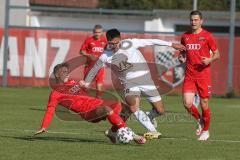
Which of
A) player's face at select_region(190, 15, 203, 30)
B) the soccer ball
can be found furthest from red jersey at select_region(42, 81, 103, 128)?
player's face at select_region(190, 15, 203, 30)

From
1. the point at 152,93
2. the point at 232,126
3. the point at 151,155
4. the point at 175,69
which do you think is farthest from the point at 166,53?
the point at 151,155

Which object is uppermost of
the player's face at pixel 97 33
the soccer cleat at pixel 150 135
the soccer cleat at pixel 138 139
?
the player's face at pixel 97 33

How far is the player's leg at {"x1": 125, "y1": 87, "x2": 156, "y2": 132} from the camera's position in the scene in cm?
1451

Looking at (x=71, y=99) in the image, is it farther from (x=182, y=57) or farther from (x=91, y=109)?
(x=182, y=57)

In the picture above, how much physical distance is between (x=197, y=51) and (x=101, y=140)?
250 centimetres

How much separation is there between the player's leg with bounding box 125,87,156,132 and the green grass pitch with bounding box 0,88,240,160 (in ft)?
1.16

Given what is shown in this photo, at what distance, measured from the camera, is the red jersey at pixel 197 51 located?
A: 1520 cm

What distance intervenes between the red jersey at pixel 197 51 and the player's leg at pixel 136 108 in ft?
3.99

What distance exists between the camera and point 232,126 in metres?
18.7

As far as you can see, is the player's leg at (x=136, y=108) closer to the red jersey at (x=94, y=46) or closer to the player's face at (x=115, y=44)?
the player's face at (x=115, y=44)

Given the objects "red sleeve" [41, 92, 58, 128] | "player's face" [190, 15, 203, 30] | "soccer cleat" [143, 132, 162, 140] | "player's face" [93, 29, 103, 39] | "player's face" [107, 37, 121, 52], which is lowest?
"soccer cleat" [143, 132, 162, 140]

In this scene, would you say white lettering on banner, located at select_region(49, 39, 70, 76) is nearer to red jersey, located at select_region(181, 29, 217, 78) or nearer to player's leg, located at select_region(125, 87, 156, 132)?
red jersey, located at select_region(181, 29, 217, 78)

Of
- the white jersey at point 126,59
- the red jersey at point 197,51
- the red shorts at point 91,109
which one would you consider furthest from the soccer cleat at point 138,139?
the red jersey at point 197,51

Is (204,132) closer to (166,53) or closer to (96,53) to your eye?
(96,53)
